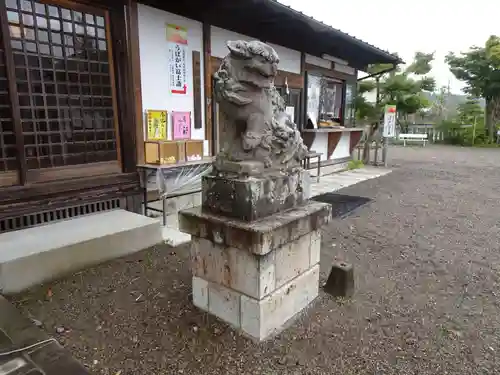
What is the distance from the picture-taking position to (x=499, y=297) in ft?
11.1

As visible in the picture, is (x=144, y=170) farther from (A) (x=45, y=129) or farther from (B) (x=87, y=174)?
(A) (x=45, y=129)

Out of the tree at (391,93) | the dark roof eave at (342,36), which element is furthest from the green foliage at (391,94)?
the dark roof eave at (342,36)

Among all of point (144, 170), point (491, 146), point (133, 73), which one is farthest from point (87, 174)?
point (491, 146)

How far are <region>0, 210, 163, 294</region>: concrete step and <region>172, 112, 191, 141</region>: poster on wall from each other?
1900 mm

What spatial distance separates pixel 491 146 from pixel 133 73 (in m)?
23.5

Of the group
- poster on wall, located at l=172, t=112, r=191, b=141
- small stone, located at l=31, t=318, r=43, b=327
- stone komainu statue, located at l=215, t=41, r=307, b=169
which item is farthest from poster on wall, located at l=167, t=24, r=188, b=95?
small stone, located at l=31, t=318, r=43, b=327

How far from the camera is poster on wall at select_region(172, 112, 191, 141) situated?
6.09 m

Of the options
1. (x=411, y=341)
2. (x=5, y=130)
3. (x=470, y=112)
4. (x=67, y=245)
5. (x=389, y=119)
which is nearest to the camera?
(x=411, y=341)

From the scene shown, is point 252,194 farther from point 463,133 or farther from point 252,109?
point 463,133

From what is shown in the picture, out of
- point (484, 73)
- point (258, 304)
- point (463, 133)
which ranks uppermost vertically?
point (484, 73)

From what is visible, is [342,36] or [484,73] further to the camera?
[484,73]

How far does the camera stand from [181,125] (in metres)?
6.23

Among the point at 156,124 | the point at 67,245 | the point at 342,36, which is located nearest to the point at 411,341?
the point at 67,245

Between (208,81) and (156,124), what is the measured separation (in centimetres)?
147
